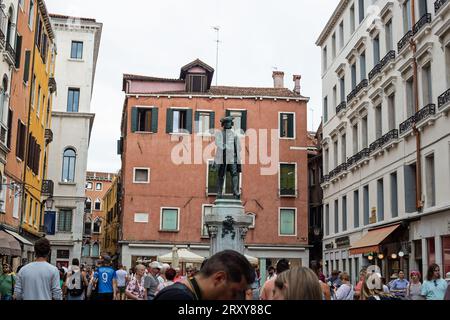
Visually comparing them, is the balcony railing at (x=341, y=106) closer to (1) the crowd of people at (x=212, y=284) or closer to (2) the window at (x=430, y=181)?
(2) the window at (x=430, y=181)

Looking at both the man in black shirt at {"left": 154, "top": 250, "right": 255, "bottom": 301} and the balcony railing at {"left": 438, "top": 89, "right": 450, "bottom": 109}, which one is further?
the balcony railing at {"left": 438, "top": 89, "right": 450, "bottom": 109}

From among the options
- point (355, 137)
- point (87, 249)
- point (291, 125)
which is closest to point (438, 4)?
point (355, 137)

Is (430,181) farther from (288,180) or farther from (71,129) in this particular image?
(71,129)

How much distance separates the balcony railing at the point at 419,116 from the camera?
21953 mm

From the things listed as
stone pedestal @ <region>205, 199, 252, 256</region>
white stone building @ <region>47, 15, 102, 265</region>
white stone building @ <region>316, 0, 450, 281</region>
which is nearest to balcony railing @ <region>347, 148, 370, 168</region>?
white stone building @ <region>316, 0, 450, 281</region>

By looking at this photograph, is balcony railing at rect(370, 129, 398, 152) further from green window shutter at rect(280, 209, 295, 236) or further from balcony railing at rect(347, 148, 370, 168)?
green window shutter at rect(280, 209, 295, 236)

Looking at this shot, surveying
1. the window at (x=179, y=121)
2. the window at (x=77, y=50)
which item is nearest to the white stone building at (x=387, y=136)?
the window at (x=179, y=121)

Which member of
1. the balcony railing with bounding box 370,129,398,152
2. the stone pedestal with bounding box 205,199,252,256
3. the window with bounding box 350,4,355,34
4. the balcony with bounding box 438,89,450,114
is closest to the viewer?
the stone pedestal with bounding box 205,199,252,256

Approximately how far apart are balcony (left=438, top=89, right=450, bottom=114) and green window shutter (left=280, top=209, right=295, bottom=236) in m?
20.6

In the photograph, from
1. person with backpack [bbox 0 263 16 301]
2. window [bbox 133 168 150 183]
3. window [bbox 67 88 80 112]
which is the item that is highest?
window [bbox 67 88 80 112]

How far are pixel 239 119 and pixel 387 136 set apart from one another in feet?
52.9

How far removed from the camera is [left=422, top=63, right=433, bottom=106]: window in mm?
22906

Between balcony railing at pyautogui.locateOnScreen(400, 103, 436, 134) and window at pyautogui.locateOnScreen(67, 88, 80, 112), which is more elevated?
window at pyautogui.locateOnScreen(67, 88, 80, 112)
